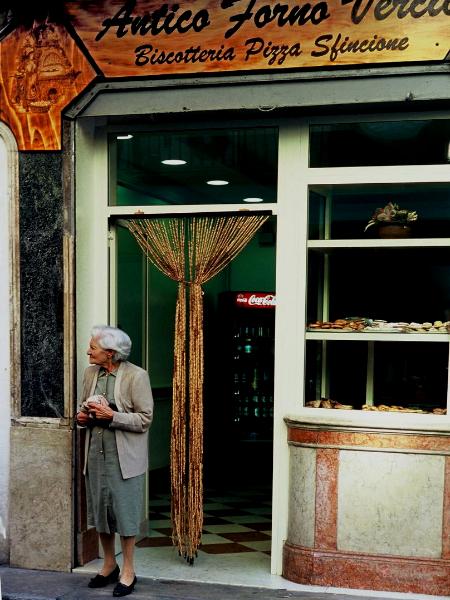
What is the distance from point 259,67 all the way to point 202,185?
3.61 ft

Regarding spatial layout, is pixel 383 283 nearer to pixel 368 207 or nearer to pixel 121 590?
pixel 368 207

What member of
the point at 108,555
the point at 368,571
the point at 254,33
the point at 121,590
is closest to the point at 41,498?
the point at 108,555

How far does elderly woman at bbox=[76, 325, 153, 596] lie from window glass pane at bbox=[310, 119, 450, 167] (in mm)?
1980

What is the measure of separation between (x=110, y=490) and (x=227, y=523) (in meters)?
2.20

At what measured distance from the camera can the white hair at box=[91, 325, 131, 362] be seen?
209 inches

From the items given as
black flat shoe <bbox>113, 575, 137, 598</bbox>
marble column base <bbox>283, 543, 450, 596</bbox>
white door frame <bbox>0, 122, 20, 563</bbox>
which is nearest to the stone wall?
white door frame <bbox>0, 122, 20, 563</bbox>

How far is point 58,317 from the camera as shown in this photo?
5891 millimetres

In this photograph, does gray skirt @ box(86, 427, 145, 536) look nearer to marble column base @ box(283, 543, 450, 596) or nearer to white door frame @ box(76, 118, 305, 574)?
white door frame @ box(76, 118, 305, 574)

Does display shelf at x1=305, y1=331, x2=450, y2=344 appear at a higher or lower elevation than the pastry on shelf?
higher

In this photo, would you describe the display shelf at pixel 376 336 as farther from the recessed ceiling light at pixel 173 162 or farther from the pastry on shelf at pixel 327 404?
the recessed ceiling light at pixel 173 162

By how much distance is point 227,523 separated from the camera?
7215mm

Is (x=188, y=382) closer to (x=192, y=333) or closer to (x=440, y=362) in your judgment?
(x=192, y=333)

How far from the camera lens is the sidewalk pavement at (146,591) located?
17.5 ft

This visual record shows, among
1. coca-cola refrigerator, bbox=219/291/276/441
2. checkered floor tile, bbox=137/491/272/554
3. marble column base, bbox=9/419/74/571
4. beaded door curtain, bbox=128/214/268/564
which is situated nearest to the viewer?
marble column base, bbox=9/419/74/571
